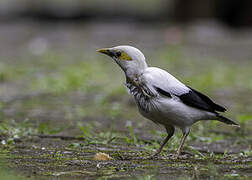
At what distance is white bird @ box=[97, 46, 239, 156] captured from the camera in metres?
3.81

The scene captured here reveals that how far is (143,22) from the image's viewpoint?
56.6 feet

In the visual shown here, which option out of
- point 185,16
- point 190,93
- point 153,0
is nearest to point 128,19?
point 185,16

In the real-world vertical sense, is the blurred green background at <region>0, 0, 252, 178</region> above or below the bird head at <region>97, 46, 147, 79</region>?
above

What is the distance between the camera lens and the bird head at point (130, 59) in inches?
153

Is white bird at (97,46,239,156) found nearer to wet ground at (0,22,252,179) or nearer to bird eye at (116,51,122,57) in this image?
bird eye at (116,51,122,57)

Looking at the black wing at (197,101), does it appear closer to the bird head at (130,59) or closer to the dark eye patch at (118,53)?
the bird head at (130,59)

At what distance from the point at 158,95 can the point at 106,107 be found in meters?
2.61

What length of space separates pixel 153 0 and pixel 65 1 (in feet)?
19.3

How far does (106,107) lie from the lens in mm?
6387

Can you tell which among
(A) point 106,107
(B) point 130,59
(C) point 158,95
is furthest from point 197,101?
(A) point 106,107

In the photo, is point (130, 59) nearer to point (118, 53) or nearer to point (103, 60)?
point (118, 53)

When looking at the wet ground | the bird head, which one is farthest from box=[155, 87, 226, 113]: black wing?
the wet ground

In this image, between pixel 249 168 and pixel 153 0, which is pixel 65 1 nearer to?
pixel 153 0

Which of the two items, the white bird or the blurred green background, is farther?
the blurred green background
